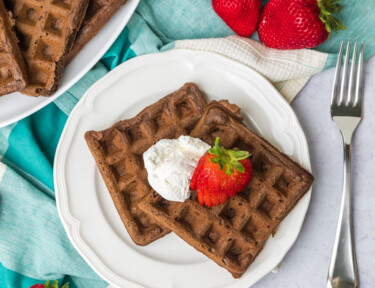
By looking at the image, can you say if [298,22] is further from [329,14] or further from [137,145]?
[137,145]

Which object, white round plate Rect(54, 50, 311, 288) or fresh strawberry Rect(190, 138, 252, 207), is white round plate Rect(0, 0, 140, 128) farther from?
fresh strawberry Rect(190, 138, 252, 207)

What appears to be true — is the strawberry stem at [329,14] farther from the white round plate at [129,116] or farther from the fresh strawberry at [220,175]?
the fresh strawberry at [220,175]

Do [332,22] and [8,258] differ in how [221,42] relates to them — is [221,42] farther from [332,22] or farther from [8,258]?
[8,258]

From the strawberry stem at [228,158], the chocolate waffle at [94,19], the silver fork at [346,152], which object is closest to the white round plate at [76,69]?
the chocolate waffle at [94,19]

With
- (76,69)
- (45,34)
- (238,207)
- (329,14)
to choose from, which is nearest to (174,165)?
(238,207)

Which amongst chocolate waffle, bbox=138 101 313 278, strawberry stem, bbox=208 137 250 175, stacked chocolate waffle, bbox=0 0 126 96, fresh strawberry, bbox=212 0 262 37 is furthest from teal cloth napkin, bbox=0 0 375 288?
strawberry stem, bbox=208 137 250 175
